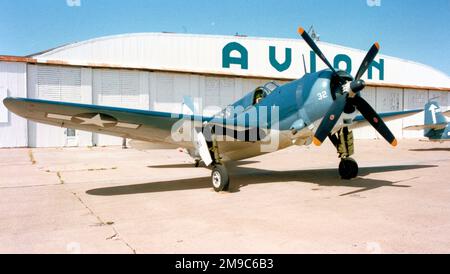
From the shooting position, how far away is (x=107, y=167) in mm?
13188

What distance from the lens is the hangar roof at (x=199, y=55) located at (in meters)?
23.1

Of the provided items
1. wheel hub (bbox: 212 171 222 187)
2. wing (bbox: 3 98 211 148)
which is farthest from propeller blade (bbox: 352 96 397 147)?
wing (bbox: 3 98 211 148)

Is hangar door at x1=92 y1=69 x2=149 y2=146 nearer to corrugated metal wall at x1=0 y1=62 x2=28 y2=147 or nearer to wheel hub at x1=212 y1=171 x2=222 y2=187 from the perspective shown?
corrugated metal wall at x1=0 y1=62 x2=28 y2=147

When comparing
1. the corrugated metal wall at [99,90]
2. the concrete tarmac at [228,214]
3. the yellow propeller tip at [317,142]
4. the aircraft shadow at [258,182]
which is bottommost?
the aircraft shadow at [258,182]

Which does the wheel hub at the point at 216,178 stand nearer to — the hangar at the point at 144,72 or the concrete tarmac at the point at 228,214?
the concrete tarmac at the point at 228,214

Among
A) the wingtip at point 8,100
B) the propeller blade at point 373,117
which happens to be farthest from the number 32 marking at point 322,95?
the wingtip at point 8,100

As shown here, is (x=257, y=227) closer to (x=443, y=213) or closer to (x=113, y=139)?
(x=443, y=213)

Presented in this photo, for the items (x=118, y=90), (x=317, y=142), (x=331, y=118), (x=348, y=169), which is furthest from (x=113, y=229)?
(x=118, y=90)

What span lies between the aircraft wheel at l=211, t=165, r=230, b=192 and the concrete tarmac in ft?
0.81

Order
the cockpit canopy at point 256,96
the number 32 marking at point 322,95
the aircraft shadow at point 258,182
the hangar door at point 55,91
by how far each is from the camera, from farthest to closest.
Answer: the hangar door at point 55,91, the cockpit canopy at point 256,96, the aircraft shadow at point 258,182, the number 32 marking at point 322,95

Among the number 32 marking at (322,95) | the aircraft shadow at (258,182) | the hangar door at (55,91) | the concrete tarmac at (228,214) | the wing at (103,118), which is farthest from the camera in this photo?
the hangar door at (55,91)

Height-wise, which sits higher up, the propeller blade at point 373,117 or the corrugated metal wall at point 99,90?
the corrugated metal wall at point 99,90

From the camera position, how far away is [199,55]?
86.0 feet

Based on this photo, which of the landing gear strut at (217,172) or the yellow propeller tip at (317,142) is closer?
the yellow propeller tip at (317,142)
